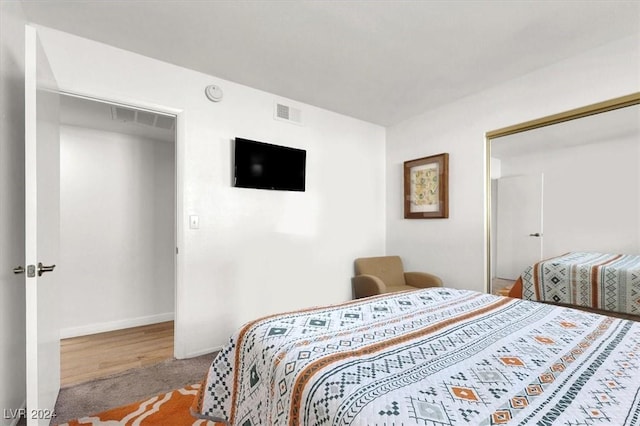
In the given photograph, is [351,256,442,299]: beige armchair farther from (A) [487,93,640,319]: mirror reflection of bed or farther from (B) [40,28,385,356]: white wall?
(A) [487,93,640,319]: mirror reflection of bed

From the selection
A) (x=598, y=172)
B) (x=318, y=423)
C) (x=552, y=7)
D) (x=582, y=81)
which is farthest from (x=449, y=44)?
(x=318, y=423)

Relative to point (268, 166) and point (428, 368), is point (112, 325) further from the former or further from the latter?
point (428, 368)

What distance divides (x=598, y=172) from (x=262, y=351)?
262 centimetres

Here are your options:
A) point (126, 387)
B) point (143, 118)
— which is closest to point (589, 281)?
point (126, 387)

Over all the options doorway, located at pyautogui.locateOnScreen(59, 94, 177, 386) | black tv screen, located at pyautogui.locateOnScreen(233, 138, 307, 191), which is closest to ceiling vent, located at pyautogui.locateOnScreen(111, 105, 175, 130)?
doorway, located at pyautogui.locateOnScreen(59, 94, 177, 386)

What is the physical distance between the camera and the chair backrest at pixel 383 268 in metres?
3.51

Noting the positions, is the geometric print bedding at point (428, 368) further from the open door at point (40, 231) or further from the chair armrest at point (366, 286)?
the chair armrest at point (366, 286)

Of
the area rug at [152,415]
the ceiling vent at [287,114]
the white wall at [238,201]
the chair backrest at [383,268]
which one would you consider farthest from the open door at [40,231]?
the chair backrest at [383,268]

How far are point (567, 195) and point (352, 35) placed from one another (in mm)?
2031

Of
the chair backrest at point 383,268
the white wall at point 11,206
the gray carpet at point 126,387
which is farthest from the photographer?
the chair backrest at point 383,268

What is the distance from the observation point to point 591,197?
7.38 feet

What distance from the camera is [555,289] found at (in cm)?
241

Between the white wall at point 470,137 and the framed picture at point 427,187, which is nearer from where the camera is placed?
the white wall at point 470,137

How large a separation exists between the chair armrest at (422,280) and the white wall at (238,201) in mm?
631
